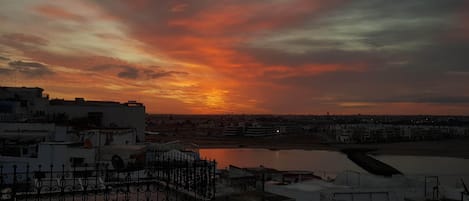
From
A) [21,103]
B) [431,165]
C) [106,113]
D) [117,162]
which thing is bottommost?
[431,165]

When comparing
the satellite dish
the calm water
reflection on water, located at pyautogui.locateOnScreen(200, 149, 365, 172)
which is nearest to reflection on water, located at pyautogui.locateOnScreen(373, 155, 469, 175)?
the calm water

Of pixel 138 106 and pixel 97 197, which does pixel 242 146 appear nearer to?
pixel 138 106

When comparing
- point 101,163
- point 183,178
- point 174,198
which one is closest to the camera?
point 174,198

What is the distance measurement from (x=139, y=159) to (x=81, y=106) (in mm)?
9257

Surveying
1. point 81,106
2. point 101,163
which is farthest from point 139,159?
point 81,106

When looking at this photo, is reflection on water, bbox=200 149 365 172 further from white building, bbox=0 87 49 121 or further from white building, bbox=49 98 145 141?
white building, bbox=0 87 49 121

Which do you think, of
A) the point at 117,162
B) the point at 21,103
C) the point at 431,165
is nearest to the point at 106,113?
the point at 21,103

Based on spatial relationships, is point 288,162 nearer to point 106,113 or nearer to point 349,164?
point 349,164

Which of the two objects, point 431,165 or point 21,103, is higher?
point 21,103

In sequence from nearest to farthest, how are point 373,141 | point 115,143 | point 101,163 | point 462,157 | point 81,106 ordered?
point 101,163 → point 115,143 → point 81,106 → point 462,157 → point 373,141

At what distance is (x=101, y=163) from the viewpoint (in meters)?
22.5

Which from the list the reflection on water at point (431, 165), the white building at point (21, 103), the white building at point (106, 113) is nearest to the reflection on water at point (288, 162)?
the reflection on water at point (431, 165)

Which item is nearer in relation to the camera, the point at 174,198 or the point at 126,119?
the point at 174,198

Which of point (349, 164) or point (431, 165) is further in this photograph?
point (431, 165)
